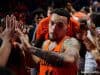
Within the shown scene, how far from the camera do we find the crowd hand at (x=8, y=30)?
4.18m

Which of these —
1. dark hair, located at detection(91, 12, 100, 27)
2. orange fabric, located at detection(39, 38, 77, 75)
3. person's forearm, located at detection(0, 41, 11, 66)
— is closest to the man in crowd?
orange fabric, located at detection(39, 38, 77, 75)

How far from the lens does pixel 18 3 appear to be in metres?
15.7

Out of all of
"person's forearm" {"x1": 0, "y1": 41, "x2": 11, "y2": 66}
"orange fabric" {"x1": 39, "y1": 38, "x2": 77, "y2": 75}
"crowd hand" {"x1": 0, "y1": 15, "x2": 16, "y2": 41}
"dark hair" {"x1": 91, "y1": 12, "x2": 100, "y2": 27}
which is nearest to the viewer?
"person's forearm" {"x1": 0, "y1": 41, "x2": 11, "y2": 66}

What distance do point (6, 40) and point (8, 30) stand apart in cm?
17

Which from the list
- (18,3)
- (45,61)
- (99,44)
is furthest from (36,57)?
(18,3)

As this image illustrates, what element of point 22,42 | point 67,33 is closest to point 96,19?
point 67,33

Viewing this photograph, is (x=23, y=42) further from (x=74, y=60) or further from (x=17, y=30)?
(x=74, y=60)

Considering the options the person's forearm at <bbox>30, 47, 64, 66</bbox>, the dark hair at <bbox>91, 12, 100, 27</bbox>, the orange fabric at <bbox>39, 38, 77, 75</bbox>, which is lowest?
the orange fabric at <bbox>39, 38, 77, 75</bbox>

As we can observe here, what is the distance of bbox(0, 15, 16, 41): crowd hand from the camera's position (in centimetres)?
418

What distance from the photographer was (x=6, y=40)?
13.5 ft

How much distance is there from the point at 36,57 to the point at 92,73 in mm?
2130

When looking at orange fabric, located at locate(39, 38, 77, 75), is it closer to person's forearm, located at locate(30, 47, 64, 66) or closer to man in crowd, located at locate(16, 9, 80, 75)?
man in crowd, located at locate(16, 9, 80, 75)

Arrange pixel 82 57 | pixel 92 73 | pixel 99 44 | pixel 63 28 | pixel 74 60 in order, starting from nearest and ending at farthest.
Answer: pixel 74 60 < pixel 63 28 < pixel 99 44 < pixel 92 73 < pixel 82 57

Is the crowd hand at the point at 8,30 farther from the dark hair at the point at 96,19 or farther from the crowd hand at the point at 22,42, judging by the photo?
the dark hair at the point at 96,19
